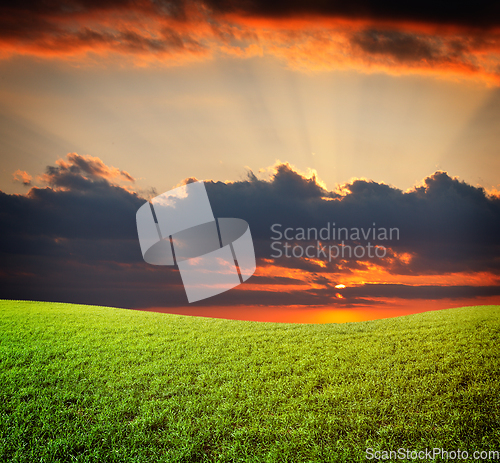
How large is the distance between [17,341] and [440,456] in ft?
39.2

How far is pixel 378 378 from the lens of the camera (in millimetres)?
7309

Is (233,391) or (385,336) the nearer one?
(233,391)

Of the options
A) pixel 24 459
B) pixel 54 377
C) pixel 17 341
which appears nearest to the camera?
pixel 24 459

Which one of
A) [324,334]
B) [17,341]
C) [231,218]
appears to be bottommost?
[324,334]

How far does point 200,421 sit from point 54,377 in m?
4.23

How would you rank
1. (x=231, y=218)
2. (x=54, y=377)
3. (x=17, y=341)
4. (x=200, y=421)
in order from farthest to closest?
1. (x=231, y=218)
2. (x=17, y=341)
3. (x=54, y=377)
4. (x=200, y=421)

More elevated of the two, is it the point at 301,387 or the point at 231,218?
the point at 231,218

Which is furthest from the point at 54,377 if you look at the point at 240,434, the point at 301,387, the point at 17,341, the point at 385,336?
the point at 385,336

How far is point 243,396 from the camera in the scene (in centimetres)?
650

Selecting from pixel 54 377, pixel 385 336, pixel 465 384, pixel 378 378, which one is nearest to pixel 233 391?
pixel 378 378

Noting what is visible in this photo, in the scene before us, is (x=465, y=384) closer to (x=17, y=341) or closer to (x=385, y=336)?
(x=385, y=336)

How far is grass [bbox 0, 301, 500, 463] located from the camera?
4891mm

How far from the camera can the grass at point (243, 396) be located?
4891 mm

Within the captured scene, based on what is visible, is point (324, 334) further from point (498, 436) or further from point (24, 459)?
point (24, 459)
